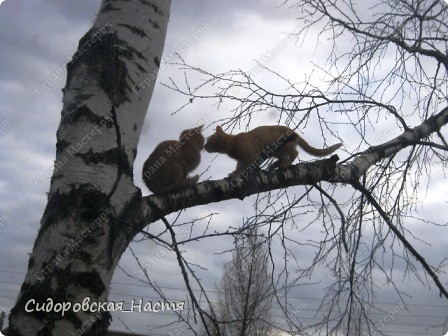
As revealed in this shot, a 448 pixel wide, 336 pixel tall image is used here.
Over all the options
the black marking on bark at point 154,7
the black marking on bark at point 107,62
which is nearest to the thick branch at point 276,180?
the black marking on bark at point 107,62

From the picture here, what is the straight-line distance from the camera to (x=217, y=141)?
323 centimetres

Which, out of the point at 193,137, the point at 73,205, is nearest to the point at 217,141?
the point at 193,137

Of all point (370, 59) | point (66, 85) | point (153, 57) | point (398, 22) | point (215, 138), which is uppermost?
point (398, 22)

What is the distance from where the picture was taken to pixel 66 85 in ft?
5.36

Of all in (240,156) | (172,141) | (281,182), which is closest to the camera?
(281,182)

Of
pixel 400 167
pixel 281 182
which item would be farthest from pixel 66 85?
pixel 400 167

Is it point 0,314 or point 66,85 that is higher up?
point 66,85

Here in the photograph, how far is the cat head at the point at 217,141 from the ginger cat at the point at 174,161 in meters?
0.30

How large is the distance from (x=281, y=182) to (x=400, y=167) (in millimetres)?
1772

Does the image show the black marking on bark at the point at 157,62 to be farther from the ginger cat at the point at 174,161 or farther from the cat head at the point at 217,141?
the cat head at the point at 217,141

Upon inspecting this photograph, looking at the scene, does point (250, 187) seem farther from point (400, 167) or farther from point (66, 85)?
point (400, 167)

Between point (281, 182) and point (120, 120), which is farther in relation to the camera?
point (281, 182)

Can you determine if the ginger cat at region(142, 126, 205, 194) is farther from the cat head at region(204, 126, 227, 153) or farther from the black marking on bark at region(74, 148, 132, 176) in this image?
the black marking on bark at region(74, 148, 132, 176)

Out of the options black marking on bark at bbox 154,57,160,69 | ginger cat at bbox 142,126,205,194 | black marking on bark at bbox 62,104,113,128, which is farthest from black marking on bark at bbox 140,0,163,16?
ginger cat at bbox 142,126,205,194
